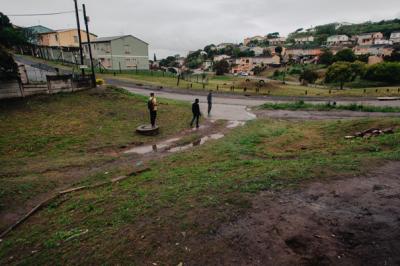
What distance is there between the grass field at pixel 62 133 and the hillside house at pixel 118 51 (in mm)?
30409

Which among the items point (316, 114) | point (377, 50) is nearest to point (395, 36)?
point (377, 50)

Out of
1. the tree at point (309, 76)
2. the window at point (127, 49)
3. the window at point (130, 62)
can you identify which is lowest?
the tree at point (309, 76)

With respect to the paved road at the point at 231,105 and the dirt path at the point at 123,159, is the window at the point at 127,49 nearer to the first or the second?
the paved road at the point at 231,105

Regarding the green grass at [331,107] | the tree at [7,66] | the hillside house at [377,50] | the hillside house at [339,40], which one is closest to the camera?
the tree at [7,66]

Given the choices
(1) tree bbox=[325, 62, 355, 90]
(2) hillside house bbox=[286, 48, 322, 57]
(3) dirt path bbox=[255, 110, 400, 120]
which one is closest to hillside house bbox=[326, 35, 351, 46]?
(2) hillside house bbox=[286, 48, 322, 57]

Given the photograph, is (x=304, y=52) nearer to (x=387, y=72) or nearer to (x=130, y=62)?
(x=387, y=72)

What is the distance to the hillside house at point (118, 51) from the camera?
153 ft

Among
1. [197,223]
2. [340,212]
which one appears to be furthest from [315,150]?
[197,223]

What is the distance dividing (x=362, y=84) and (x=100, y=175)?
54.9 meters

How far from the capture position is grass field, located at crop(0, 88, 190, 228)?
802cm

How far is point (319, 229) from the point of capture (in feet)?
13.9

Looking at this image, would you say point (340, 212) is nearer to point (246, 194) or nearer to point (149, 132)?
point (246, 194)

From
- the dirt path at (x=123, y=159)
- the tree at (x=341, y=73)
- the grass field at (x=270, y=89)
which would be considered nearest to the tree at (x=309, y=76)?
the tree at (x=341, y=73)

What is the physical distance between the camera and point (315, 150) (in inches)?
358
